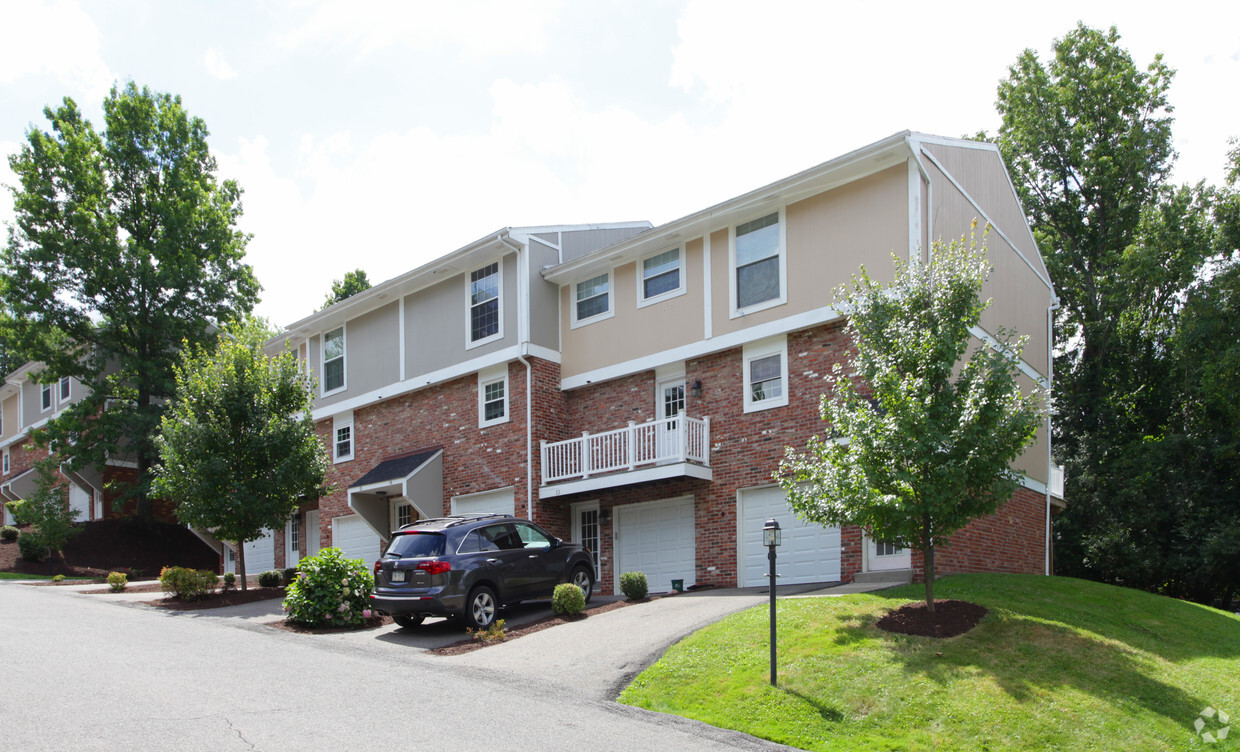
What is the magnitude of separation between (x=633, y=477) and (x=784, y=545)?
9.91 feet

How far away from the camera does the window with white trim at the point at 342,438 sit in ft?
81.9

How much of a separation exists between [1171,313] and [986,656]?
75.5ft

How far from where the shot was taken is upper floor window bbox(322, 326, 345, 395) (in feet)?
83.7

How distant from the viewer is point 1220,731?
8.29 ft

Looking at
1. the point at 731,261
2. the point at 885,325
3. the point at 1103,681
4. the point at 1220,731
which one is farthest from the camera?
the point at 731,261

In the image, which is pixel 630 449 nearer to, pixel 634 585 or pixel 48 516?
pixel 634 585

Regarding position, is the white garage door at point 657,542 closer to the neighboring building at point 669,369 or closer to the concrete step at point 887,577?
the neighboring building at point 669,369

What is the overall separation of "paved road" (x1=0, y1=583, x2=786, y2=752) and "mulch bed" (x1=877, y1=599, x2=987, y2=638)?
3.25 meters

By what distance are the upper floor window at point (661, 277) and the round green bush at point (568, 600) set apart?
6.76 meters

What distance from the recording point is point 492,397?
833 inches

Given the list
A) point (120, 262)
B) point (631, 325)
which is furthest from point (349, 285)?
point (631, 325)

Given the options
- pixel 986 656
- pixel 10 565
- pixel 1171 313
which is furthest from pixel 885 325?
pixel 10 565

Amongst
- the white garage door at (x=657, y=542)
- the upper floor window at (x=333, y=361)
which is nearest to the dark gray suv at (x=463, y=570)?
the white garage door at (x=657, y=542)

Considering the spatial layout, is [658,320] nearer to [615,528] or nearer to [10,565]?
[615,528]
